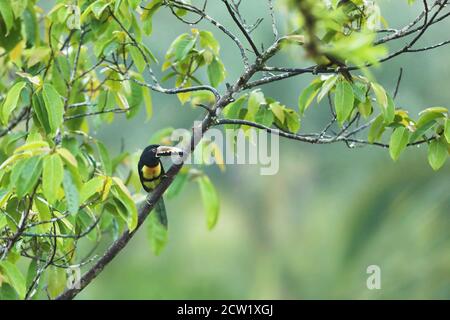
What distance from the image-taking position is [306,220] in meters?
5.07

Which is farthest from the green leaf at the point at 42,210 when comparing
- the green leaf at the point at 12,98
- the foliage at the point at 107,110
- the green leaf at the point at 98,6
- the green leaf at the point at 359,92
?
the green leaf at the point at 359,92

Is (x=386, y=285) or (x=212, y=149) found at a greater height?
(x=386, y=285)

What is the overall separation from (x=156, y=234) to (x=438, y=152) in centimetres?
85

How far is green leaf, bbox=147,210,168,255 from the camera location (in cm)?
221

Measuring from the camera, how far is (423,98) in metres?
4.62

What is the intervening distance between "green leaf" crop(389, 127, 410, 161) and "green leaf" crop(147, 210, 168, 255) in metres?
0.76

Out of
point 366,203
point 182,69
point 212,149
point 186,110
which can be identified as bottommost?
point 212,149

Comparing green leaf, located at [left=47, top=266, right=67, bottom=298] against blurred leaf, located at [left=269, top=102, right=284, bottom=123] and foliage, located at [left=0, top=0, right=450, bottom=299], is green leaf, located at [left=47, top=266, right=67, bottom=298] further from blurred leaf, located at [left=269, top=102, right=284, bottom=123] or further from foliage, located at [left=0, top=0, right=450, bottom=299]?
blurred leaf, located at [left=269, top=102, right=284, bottom=123]

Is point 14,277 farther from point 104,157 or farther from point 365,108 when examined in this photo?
point 365,108

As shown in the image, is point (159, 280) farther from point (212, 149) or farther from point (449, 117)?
point (449, 117)

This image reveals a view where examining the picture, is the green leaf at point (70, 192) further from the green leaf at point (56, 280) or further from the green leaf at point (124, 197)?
the green leaf at point (56, 280)
